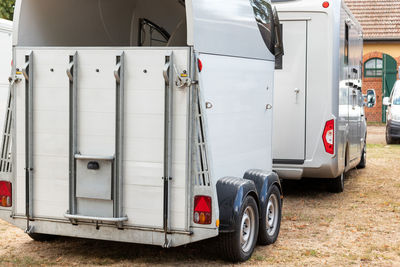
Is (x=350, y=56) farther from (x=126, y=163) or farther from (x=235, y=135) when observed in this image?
(x=126, y=163)

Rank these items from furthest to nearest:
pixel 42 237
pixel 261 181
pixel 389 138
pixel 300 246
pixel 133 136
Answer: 1. pixel 389 138
2. pixel 300 246
3. pixel 42 237
4. pixel 261 181
5. pixel 133 136

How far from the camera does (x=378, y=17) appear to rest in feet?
109

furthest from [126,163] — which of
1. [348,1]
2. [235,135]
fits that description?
[348,1]

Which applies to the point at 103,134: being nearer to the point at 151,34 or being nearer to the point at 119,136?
the point at 119,136

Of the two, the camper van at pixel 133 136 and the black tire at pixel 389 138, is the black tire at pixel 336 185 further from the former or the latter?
the black tire at pixel 389 138

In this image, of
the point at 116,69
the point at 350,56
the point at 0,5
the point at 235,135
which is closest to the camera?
the point at 116,69

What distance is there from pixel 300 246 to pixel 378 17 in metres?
28.1

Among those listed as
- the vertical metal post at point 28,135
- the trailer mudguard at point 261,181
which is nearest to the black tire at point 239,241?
the trailer mudguard at point 261,181

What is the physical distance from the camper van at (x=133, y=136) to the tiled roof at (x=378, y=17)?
27.0 meters

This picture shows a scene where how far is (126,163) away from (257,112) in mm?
1920

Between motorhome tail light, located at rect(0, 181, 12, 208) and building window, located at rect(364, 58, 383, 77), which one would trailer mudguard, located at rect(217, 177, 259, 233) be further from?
building window, located at rect(364, 58, 383, 77)

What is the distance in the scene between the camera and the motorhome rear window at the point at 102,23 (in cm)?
650

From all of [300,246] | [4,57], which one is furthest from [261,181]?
[4,57]

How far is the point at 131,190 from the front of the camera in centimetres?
591
